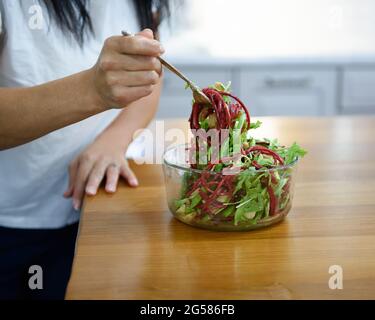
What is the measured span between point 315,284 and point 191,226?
Result: 0.21 metres

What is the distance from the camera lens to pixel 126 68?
2.42 feet

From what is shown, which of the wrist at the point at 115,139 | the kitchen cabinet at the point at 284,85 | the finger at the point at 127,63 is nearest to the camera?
the finger at the point at 127,63

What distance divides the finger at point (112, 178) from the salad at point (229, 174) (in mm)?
173

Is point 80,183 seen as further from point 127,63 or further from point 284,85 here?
point 284,85

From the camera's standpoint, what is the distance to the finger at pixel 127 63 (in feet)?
2.40

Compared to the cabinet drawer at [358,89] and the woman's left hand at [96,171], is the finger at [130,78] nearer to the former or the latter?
the woman's left hand at [96,171]

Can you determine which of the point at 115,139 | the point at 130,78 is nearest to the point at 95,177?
the point at 115,139

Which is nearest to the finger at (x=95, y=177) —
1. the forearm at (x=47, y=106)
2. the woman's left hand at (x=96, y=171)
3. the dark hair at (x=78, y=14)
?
the woman's left hand at (x=96, y=171)

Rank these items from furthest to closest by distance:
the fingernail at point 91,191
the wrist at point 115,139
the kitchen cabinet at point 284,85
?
1. the kitchen cabinet at point 284,85
2. the wrist at point 115,139
3. the fingernail at point 91,191

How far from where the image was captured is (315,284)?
2.06 feet

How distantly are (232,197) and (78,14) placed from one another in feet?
1.57
